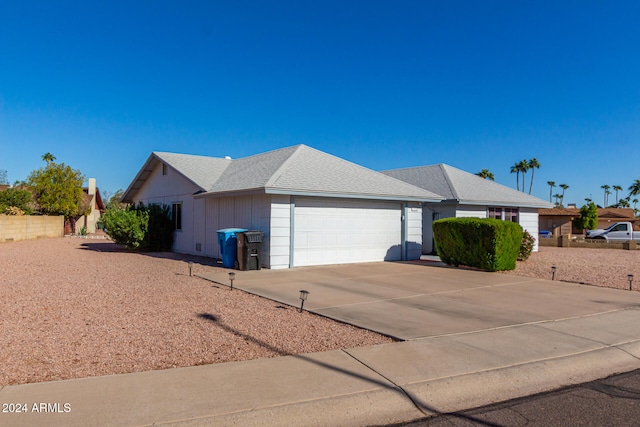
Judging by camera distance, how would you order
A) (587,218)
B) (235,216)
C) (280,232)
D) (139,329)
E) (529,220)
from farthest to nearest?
(587,218) < (529,220) < (235,216) < (280,232) < (139,329)

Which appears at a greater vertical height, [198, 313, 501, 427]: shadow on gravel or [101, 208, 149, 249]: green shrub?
[101, 208, 149, 249]: green shrub

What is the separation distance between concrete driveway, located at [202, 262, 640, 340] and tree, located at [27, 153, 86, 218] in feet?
102

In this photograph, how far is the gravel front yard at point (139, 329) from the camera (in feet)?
18.2

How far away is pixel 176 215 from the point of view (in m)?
21.9

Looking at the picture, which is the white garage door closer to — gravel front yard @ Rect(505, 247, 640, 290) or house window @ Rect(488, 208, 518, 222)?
gravel front yard @ Rect(505, 247, 640, 290)

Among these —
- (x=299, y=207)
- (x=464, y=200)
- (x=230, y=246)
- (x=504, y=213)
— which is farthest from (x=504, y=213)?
(x=230, y=246)

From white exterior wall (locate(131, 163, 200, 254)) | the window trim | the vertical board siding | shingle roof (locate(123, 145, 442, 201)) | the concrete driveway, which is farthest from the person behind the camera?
the window trim

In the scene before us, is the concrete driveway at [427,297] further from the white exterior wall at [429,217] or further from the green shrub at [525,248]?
the white exterior wall at [429,217]

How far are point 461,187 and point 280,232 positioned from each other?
11595 mm

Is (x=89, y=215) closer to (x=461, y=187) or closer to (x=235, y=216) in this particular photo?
(x=235, y=216)

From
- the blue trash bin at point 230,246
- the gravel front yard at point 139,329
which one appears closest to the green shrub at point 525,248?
the blue trash bin at point 230,246

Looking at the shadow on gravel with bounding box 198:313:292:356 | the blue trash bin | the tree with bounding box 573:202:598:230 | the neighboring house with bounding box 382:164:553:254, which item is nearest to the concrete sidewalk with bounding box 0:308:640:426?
the shadow on gravel with bounding box 198:313:292:356

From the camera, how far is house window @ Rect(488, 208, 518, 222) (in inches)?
906

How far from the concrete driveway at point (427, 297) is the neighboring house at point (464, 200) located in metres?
7.07
